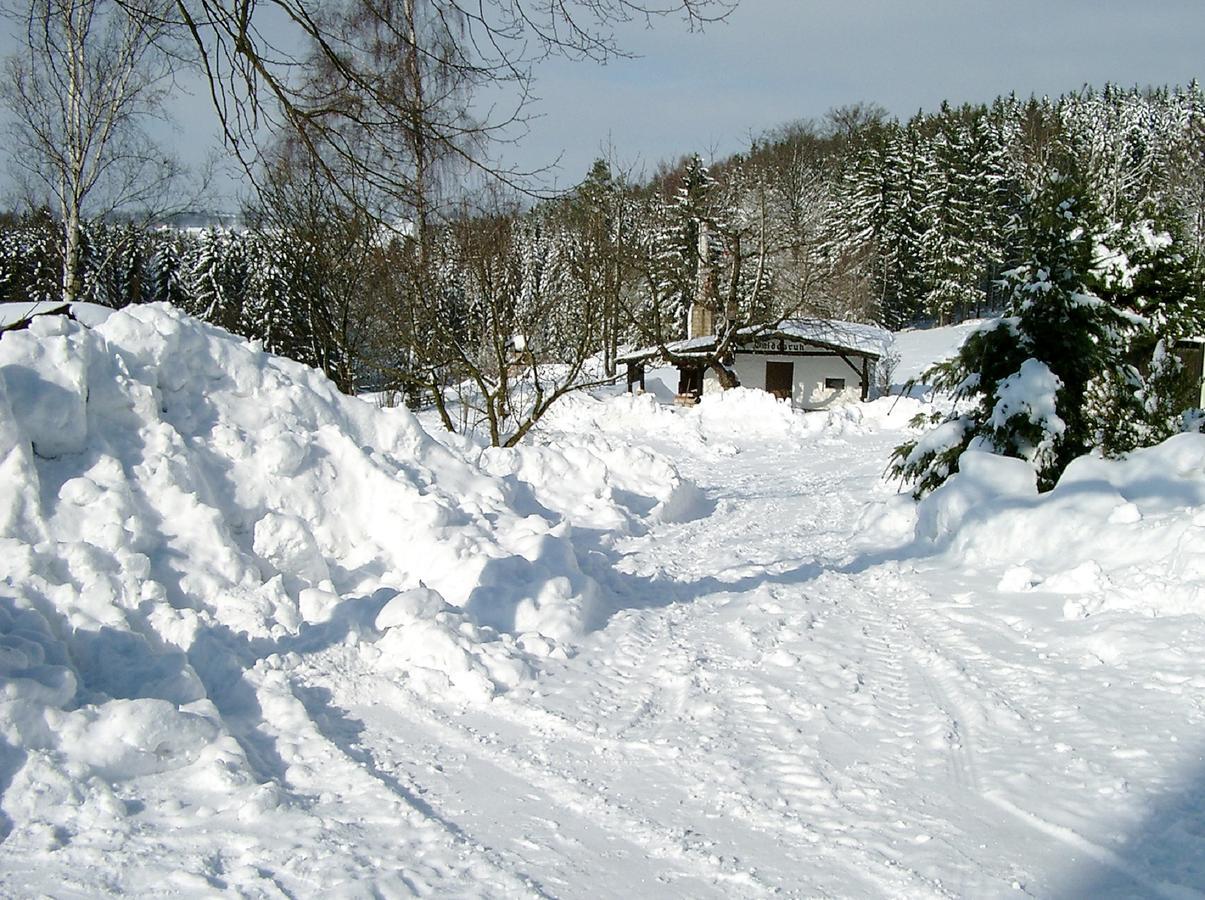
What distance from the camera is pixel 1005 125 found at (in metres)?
64.9

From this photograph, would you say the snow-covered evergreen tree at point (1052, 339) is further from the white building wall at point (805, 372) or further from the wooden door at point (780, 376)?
the wooden door at point (780, 376)

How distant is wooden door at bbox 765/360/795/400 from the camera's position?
3444 cm

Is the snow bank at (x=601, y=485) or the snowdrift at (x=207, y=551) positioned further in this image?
the snow bank at (x=601, y=485)

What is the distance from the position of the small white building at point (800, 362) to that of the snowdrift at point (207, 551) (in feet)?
69.3

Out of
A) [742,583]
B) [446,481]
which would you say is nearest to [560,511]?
[446,481]

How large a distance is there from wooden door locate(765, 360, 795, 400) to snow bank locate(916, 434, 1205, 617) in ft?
85.7

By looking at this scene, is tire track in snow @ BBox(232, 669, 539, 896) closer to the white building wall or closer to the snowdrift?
the snowdrift

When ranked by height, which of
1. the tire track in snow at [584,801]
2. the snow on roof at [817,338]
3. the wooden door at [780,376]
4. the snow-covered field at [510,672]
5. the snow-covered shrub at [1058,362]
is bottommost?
the tire track in snow at [584,801]

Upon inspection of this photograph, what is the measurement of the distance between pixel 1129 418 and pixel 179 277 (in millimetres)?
47803

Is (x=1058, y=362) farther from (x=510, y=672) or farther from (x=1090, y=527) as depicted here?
(x=510, y=672)

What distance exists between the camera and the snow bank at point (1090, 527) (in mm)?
5754

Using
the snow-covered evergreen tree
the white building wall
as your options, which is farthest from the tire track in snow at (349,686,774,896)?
the white building wall

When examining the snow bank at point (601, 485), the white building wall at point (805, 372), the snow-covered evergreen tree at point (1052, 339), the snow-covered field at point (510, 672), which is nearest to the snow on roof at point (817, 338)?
the white building wall at point (805, 372)

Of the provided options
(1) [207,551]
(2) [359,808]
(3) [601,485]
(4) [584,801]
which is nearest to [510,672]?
(4) [584,801]
